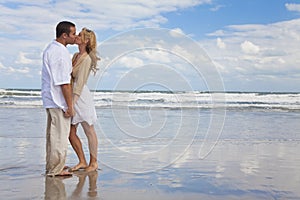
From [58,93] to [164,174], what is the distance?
5.24 ft

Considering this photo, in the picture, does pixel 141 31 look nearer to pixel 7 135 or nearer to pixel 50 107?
pixel 50 107

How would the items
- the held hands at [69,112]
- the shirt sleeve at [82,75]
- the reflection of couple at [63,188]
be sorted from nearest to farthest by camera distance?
the reflection of couple at [63,188] < the held hands at [69,112] < the shirt sleeve at [82,75]

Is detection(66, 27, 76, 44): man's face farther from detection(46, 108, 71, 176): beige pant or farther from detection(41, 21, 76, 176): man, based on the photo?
detection(46, 108, 71, 176): beige pant

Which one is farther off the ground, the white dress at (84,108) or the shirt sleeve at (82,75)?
the shirt sleeve at (82,75)

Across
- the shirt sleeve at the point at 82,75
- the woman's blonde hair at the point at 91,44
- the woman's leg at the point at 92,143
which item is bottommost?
the woman's leg at the point at 92,143

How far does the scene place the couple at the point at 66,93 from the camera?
14.4ft

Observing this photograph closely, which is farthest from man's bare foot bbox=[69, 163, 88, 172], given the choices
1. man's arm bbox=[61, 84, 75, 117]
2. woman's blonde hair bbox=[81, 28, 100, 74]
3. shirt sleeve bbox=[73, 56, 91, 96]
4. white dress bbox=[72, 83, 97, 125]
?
woman's blonde hair bbox=[81, 28, 100, 74]

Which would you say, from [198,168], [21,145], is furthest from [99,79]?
[21,145]

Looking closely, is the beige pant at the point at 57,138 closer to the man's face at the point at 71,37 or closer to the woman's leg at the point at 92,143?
the woman's leg at the point at 92,143

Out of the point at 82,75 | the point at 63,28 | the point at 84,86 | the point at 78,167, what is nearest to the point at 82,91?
the point at 84,86

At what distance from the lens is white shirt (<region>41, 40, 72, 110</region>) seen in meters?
4.37

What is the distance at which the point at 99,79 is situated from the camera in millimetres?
5152

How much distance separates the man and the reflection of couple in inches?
8.1

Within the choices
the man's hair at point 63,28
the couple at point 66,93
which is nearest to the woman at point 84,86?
the couple at point 66,93
